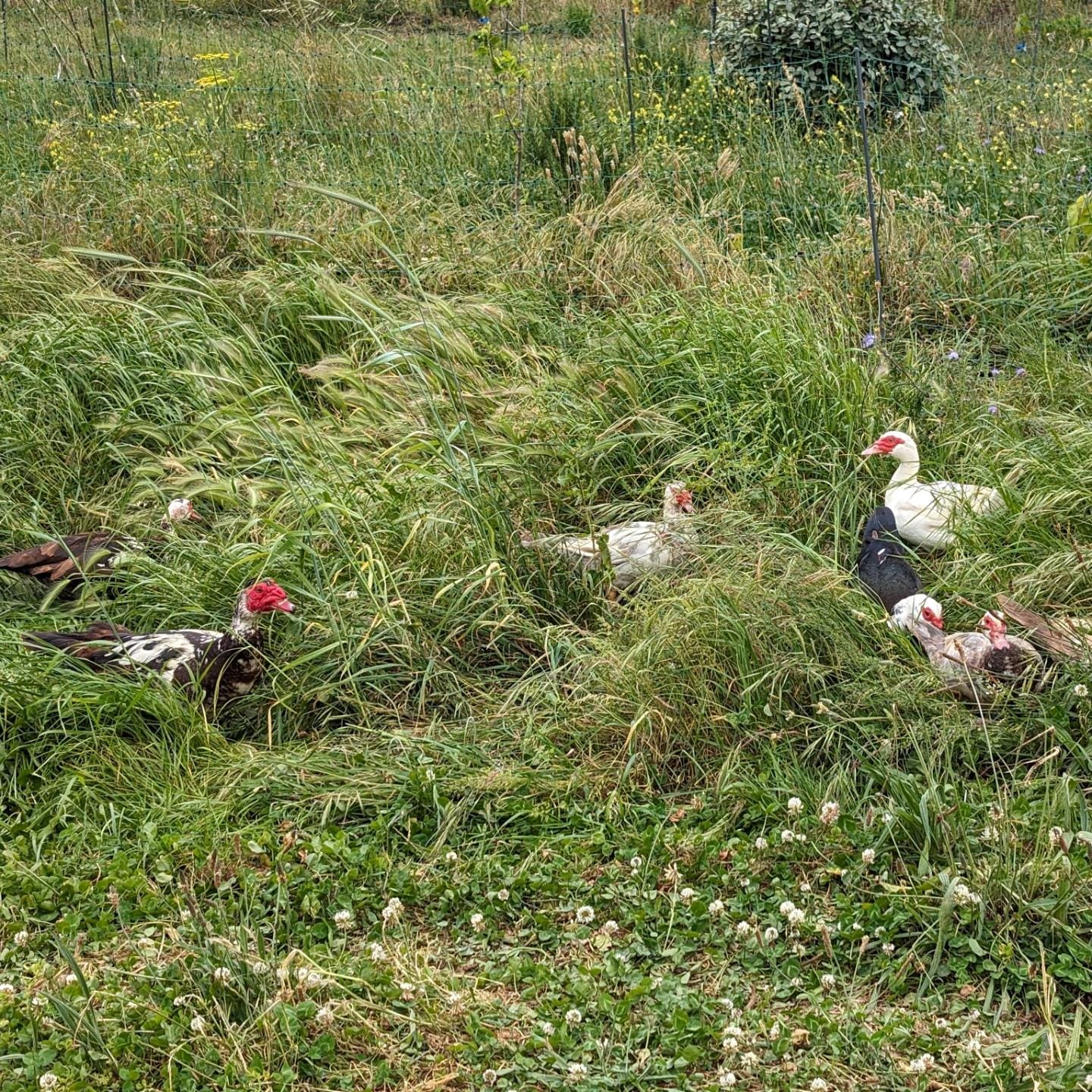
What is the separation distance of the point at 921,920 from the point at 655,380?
8.58 ft

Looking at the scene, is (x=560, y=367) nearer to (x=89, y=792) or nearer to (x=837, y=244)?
(x=837, y=244)

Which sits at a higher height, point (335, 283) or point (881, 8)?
point (881, 8)

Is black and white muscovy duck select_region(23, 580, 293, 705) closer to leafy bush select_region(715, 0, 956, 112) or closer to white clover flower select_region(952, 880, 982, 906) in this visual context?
white clover flower select_region(952, 880, 982, 906)

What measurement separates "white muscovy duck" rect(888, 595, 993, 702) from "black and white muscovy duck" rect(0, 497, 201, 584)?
2576mm

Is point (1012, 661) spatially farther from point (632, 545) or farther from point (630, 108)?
point (630, 108)

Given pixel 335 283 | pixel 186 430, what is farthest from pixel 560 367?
pixel 186 430

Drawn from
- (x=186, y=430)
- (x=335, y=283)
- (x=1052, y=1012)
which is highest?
(x=335, y=283)

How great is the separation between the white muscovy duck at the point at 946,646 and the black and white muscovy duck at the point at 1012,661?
2cm

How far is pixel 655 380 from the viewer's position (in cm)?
500

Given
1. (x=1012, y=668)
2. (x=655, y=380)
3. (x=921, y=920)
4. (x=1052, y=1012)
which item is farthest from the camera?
(x=655, y=380)

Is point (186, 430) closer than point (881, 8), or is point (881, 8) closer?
point (186, 430)

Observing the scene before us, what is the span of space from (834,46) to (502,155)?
7.98ft

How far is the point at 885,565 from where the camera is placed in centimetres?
407

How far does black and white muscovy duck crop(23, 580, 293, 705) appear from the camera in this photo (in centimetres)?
387
